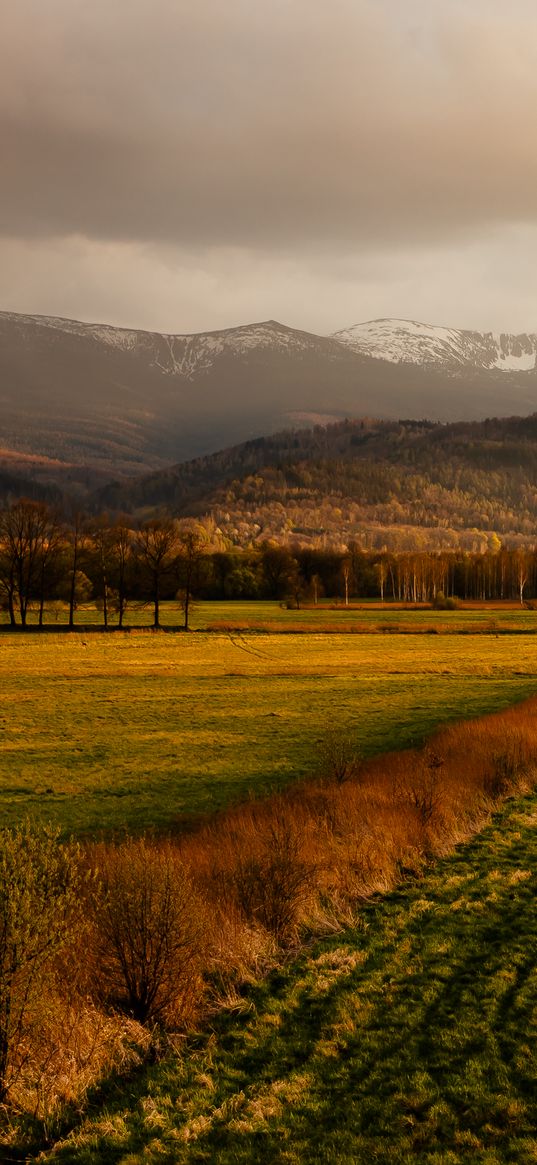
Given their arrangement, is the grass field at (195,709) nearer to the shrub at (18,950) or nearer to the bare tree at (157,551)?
the bare tree at (157,551)

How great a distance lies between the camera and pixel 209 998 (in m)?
11.8

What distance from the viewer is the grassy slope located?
8.39 meters

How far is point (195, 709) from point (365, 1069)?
111 ft

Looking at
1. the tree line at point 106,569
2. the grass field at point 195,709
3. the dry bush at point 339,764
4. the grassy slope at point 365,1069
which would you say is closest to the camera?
the grassy slope at point 365,1069

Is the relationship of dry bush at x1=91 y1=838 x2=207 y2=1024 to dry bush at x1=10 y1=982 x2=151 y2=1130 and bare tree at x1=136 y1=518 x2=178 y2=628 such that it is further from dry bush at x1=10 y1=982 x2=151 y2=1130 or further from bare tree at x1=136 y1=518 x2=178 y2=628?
bare tree at x1=136 y1=518 x2=178 y2=628

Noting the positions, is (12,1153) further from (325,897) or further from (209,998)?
(325,897)

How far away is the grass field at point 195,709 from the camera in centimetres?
2642

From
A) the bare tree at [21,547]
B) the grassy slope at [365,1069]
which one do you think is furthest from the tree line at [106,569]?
the grassy slope at [365,1069]

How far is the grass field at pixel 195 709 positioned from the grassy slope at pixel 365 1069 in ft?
36.1

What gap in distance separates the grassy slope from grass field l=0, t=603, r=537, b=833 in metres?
11.0

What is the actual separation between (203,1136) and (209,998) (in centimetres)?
317

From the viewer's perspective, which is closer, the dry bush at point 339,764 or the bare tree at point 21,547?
the dry bush at point 339,764

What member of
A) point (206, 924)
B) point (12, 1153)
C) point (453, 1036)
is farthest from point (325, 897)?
point (12, 1153)

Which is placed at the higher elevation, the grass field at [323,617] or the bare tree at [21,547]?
the bare tree at [21,547]
